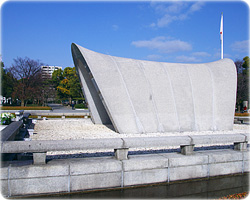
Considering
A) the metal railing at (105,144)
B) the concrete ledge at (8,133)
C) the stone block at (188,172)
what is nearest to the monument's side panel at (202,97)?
the metal railing at (105,144)

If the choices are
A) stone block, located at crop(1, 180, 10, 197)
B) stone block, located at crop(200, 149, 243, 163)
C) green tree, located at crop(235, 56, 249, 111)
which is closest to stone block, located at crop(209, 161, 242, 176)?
stone block, located at crop(200, 149, 243, 163)

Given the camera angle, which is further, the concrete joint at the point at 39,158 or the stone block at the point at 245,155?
the stone block at the point at 245,155

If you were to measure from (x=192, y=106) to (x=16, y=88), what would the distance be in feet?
130

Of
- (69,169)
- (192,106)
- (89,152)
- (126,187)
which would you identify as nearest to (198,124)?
(192,106)

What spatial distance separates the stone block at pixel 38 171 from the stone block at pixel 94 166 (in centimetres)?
20

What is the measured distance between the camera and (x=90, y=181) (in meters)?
5.01

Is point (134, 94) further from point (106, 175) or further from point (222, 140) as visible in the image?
point (106, 175)

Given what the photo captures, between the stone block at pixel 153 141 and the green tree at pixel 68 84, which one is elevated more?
the green tree at pixel 68 84

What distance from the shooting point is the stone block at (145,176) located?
528cm

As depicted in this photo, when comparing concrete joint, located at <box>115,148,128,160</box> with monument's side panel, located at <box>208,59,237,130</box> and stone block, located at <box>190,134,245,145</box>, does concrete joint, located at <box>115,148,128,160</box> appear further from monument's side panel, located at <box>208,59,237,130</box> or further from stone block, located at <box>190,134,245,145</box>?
monument's side panel, located at <box>208,59,237,130</box>

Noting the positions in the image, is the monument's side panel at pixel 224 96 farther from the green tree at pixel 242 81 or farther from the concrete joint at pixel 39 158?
the green tree at pixel 242 81

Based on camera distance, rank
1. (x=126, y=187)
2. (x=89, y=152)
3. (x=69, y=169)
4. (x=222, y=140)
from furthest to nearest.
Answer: (x=89, y=152) < (x=222, y=140) < (x=126, y=187) < (x=69, y=169)

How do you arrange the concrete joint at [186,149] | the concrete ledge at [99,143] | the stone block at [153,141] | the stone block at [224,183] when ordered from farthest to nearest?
the concrete joint at [186,149], the stone block at [224,183], the stone block at [153,141], the concrete ledge at [99,143]

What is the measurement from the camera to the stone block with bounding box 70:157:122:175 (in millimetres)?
4926
